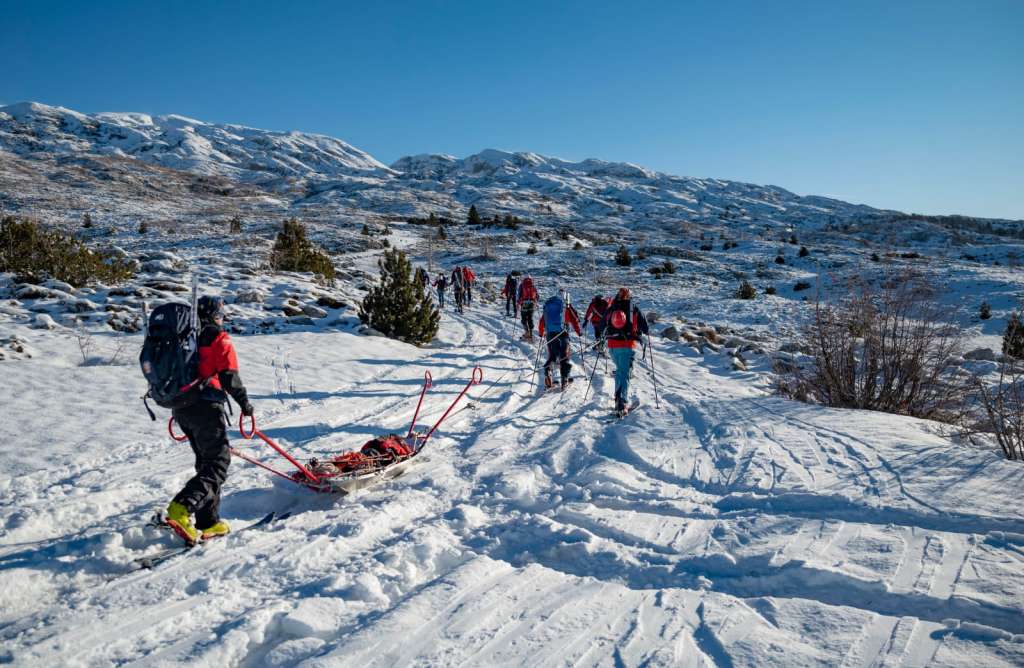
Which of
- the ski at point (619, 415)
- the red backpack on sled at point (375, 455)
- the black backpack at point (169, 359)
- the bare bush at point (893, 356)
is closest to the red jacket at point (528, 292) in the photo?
the ski at point (619, 415)

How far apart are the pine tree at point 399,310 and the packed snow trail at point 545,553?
19.9 feet

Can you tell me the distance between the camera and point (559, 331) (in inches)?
363

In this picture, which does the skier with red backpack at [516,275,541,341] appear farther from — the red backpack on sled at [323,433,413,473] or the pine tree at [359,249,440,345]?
the red backpack on sled at [323,433,413,473]

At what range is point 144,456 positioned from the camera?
5.19 m

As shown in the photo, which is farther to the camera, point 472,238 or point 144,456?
point 472,238

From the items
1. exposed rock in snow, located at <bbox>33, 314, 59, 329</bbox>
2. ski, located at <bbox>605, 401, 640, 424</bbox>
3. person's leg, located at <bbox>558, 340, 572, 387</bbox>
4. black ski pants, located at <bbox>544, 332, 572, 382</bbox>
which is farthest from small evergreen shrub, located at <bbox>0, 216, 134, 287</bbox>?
ski, located at <bbox>605, 401, 640, 424</bbox>

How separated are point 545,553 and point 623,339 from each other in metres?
4.21

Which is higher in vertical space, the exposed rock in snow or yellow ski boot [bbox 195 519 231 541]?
the exposed rock in snow

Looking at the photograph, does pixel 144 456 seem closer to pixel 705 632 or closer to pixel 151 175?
pixel 705 632

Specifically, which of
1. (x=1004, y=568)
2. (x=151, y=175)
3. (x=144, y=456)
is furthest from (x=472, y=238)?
(x=151, y=175)

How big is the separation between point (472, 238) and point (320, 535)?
39684mm

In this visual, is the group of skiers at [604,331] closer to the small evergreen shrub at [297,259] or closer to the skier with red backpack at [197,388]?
the skier with red backpack at [197,388]

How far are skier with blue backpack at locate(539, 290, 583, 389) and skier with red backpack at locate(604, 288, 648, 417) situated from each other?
4.32 ft

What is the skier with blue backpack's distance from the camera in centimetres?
894
